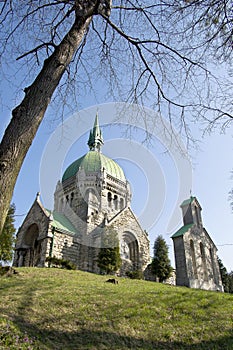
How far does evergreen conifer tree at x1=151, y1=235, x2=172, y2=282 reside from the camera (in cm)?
2486

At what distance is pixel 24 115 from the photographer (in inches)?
164

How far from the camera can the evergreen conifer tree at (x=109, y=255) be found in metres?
22.1

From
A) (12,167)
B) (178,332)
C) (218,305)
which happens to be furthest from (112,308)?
(12,167)

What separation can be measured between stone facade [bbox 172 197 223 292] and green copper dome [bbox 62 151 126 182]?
11.9 meters

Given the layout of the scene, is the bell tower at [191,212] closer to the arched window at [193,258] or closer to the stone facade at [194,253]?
the stone facade at [194,253]

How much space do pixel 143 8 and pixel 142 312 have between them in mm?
7863

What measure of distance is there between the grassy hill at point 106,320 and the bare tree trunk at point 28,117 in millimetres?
3165

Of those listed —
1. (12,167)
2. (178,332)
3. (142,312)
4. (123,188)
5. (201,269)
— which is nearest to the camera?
(12,167)

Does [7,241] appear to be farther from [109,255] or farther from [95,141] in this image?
[95,141]

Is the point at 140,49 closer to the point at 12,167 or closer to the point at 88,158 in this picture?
the point at 12,167

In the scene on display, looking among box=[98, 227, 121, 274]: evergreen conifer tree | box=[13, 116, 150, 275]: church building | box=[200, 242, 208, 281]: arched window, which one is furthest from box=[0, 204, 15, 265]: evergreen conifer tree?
box=[200, 242, 208, 281]: arched window

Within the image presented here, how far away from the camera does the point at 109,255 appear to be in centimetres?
2258

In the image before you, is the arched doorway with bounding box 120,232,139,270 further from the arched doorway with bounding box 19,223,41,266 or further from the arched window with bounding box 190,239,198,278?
the arched doorway with bounding box 19,223,41,266

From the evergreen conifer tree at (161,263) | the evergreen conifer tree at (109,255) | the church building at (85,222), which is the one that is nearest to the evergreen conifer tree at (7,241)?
the church building at (85,222)
